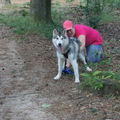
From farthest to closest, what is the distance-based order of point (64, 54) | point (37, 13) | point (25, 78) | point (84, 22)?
point (84, 22) → point (37, 13) → point (25, 78) → point (64, 54)

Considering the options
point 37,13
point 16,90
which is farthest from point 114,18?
point 16,90

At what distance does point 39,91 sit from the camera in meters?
3.91

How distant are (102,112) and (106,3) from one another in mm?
9988

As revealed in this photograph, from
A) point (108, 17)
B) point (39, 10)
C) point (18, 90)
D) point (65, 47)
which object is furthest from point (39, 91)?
point (108, 17)

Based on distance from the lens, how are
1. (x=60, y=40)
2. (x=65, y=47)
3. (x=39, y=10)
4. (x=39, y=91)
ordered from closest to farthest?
(x=39, y=91) → (x=60, y=40) → (x=65, y=47) → (x=39, y=10)

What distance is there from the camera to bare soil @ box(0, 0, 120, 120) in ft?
9.46

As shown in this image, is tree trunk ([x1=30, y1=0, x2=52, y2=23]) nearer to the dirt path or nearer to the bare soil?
the bare soil

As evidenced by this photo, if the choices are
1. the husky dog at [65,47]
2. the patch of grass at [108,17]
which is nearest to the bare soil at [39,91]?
the husky dog at [65,47]

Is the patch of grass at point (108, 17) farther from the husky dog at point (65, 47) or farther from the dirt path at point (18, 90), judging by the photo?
the husky dog at point (65, 47)

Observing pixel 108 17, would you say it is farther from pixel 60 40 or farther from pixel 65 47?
pixel 60 40

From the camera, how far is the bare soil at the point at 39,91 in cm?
288

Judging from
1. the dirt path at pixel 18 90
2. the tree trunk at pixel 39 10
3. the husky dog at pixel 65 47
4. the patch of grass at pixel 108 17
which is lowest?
the dirt path at pixel 18 90

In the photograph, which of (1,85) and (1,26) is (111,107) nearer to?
(1,85)

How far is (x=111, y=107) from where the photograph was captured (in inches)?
113
